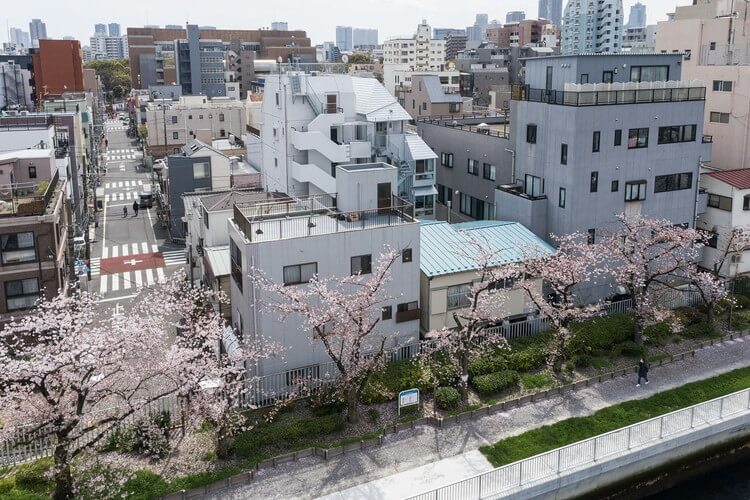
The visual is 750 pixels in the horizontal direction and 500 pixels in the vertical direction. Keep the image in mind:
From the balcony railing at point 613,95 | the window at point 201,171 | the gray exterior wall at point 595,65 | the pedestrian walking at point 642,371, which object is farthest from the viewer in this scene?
the window at point 201,171

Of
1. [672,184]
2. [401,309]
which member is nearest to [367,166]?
[401,309]

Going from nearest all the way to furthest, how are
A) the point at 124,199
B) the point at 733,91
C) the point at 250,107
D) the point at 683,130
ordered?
the point at 683,130 → the point at 733,91 → the point at 124,199 → the point at 250,107

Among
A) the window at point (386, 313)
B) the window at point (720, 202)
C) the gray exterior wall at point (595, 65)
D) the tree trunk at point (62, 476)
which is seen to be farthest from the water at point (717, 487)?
the gray exterior wall at point (595, 65)

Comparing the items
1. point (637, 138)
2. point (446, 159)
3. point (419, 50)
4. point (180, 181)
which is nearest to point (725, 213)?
point (637, 138)

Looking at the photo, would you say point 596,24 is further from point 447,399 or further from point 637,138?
point 447,399

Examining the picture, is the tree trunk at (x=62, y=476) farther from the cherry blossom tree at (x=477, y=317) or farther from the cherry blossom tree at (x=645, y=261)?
the cherry blossom tree at (x=645, y=261)

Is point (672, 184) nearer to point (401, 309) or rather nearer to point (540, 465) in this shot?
point (401, 309)

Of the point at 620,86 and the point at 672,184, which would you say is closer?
the point at 620,86
